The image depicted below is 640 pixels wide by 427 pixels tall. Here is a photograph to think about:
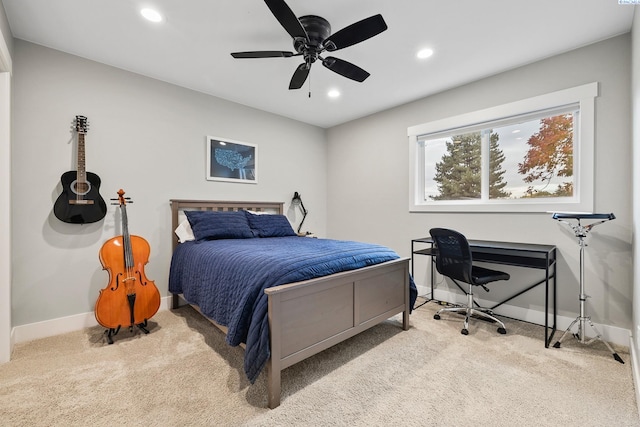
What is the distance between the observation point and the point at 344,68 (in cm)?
235

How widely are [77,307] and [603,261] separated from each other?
4.75m

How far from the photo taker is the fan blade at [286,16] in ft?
5.41

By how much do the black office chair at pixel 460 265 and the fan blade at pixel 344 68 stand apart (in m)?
1.58

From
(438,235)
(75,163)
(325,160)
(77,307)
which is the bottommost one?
(77,307)

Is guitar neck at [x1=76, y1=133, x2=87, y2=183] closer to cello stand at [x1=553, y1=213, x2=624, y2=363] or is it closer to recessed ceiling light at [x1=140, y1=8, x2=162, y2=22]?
recessed ceiling light at [x1=140, y1=8, x2=162, y2=22]

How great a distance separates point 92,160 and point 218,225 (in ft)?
4.32

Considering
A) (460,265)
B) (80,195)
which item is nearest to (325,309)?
(460,265)

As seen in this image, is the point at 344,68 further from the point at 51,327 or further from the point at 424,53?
the point at 51,327

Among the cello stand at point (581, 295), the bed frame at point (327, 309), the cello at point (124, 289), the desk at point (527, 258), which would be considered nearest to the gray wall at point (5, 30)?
the cello at point (124, 289)

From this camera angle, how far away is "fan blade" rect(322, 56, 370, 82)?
7.32 ft

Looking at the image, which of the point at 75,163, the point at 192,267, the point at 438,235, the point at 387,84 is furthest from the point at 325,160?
the point at 75,163

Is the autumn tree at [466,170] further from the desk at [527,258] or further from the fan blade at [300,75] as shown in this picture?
the fan blade at [300,75]

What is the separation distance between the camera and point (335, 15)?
2135 mm

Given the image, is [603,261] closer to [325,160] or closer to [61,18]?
[325,160]
